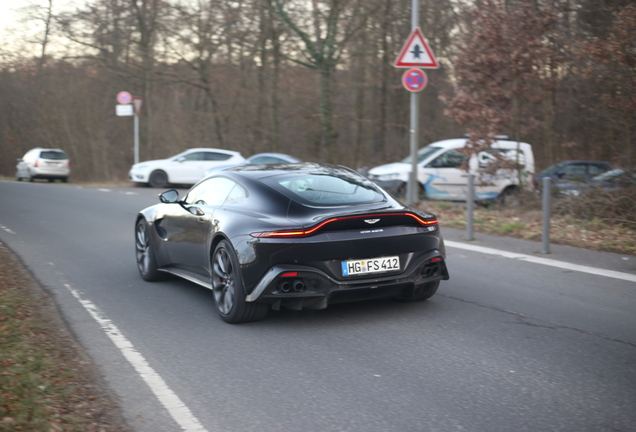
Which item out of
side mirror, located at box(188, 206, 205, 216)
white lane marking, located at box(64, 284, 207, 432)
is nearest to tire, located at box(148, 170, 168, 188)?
side mirror, located at box(188, 206, 205, 216)

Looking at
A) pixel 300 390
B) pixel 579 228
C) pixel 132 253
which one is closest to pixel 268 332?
pixel 300 390

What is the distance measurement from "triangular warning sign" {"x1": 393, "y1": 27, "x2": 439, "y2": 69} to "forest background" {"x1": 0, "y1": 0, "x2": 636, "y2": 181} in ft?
6.48

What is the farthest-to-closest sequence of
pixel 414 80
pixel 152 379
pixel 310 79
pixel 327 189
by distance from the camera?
pixel 310 79 → pixel 414 80 → pixel 327 189 → pixel 152 379

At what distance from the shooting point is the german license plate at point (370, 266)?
19.7 ft

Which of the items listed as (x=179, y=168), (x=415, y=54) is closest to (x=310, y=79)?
(x=179, y=168)

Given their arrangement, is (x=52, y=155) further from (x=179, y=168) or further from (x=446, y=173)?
(x=446, y=173)

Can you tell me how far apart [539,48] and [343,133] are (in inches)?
828

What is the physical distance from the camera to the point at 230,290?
6363 mm

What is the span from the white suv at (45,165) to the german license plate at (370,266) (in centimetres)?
3033

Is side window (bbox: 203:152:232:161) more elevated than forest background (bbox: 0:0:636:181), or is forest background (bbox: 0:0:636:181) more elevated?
forest background (bbox: 0:0:636:181)

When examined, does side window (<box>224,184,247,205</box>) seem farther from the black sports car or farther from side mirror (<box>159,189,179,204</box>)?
side mirror (<box>159,189,179,204</box>)

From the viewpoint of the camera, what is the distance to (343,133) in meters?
35.8

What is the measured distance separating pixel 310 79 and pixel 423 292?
2665cm

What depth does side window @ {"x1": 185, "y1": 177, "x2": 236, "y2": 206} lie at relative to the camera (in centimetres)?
714
